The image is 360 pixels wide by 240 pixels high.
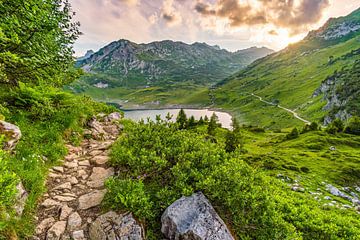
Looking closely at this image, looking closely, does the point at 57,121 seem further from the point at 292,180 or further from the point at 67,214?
the point at 292,180

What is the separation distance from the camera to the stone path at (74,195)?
248 inches

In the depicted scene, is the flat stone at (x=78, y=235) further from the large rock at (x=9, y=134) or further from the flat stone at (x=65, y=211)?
the large rock at (x=9, y=134)

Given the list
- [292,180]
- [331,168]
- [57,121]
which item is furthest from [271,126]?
[57,121]

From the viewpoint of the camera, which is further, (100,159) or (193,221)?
(100,159)

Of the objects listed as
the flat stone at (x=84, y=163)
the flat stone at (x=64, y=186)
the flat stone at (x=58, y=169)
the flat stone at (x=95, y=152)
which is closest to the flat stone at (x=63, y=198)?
the flat stone at (x=64, y=186)

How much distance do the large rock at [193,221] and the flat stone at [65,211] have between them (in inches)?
108

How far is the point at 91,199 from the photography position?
744cm

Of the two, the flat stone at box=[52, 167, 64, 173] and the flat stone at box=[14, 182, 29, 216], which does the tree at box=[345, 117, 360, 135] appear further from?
the flat stone at box=[14, 182, 29, 216]

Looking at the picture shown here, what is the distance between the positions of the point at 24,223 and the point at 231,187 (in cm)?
549

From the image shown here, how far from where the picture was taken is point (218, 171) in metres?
7.22

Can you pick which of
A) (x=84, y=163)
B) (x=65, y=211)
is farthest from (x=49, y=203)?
(x=84, y=163)

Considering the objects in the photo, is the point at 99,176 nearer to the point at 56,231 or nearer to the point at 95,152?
the point at 95,152

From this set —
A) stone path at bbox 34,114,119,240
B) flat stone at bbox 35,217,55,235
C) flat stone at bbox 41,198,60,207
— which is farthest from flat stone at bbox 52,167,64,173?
flat stone at bbox 35,217,55,235

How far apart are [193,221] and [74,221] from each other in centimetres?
329
